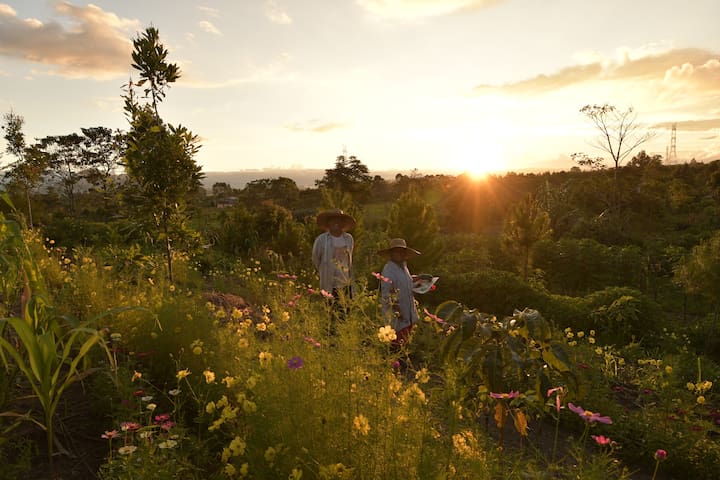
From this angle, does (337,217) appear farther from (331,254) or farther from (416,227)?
(416,227)

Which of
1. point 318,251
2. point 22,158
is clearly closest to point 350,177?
point 22,158

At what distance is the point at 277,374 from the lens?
2.34 m

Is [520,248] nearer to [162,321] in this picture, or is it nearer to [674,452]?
[674,452]

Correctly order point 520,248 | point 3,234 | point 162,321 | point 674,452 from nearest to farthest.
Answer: point 3,234 < point 162,321 < point 674,452 < point 520,248

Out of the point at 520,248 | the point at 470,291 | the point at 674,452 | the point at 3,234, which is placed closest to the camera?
the point at 3,234

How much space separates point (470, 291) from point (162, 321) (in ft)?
25.0

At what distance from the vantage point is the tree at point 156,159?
577 centimetres

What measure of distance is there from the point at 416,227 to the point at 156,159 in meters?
6.74

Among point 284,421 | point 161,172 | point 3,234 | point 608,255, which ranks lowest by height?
point 608,255

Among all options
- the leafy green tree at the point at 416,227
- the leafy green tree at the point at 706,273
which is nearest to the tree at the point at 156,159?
the leafy green tree at the point at 416,227

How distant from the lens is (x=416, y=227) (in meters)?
11.0

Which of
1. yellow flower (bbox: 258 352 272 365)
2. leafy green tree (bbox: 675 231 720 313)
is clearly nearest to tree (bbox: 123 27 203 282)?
yellow flower (bbox: 258 352 272 365)

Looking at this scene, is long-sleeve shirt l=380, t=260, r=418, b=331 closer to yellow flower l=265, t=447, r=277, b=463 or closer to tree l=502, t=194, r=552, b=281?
Result: yellow flower l=265, t=447, r=277, b=463

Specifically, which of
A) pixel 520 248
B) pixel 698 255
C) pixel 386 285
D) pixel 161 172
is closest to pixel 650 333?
pixel 698 255
